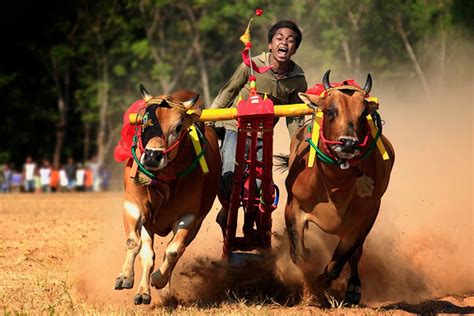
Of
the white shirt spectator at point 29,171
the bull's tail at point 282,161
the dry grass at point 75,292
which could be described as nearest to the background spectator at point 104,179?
the white shirt spectator at point 29,171

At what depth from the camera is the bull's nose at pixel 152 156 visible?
9000mm

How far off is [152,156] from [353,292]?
273 cm

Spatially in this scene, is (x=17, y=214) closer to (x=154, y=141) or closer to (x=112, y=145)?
(x=154, y=141)

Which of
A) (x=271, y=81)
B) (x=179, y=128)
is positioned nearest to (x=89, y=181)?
(x=271, y=81)

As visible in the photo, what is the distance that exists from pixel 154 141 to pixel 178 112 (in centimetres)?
44

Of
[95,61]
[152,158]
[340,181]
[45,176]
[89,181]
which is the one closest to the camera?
[152,158]

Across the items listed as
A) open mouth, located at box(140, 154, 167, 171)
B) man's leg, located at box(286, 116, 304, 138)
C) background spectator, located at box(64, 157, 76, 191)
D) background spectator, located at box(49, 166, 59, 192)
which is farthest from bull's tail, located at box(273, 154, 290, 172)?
background spectator, located at box(64, 157, 76, 191)

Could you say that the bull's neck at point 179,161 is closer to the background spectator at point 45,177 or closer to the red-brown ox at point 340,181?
the red-brown ox at point 340,181

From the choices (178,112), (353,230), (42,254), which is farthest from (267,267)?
(42,254)

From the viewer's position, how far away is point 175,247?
9.61 m

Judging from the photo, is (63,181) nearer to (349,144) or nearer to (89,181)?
(89,181)

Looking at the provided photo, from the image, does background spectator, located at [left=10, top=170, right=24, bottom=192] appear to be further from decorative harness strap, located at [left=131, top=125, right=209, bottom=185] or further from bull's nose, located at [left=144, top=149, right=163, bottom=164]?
bull's nose, located at [left=144, top=149, right=163, bottom=164]

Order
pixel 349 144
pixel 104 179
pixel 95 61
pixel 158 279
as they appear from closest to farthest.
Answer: pixel 349 144 → pixel 158 279 → pixel 104 179 → pixel 95 61

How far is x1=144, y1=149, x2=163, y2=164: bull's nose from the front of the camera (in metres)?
9.00
